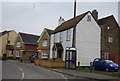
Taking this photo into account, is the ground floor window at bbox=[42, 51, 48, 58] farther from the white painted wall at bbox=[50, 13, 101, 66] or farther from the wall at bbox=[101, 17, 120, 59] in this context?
the wall at bbox=[101, 17, 120, 59]

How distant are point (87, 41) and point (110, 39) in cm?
481

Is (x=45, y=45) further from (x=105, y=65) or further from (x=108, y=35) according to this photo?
(x=105, y=65)

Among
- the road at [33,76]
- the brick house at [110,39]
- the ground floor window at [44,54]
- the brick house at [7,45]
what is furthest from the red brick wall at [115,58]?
the brick house at [7,45]

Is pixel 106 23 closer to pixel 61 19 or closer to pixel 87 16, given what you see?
pixel 87 16

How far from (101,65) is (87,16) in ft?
31.3

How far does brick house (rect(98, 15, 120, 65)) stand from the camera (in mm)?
29828

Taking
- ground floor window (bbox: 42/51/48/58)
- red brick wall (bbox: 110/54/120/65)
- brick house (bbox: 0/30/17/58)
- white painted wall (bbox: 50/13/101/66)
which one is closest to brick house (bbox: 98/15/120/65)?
red brick wall (bbox: 110/54/120/65)

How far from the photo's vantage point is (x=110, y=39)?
31016 mm

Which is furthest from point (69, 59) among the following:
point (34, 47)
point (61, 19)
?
point (34, 47)

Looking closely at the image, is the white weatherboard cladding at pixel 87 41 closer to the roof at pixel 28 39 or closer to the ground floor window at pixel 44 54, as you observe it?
the ground floor window at pixel 44 54

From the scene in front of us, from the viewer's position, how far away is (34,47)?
169 ft

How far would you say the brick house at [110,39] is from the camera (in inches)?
1174

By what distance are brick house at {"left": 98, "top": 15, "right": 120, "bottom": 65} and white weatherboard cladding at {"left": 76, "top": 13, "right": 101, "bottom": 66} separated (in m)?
1.03

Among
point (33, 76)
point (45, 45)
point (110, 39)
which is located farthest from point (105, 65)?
point (45, 45)
